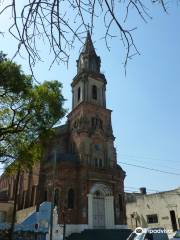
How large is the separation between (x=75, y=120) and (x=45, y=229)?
1881cm

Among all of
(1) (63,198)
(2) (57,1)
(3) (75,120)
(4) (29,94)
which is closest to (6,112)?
(4) (29,94)

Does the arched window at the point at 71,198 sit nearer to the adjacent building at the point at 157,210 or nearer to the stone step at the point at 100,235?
the stone step at the point at 100,235

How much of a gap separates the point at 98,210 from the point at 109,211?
142cm

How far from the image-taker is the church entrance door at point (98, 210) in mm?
31688

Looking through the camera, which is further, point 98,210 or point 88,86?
point 88,86

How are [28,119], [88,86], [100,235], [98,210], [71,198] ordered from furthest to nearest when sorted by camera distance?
[88,86]
[98,210]
[71,198]
[100,235]
[28,119]

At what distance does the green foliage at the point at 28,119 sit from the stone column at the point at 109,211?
1612 cm

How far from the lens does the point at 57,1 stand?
2705 mm

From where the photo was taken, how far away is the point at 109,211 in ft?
108

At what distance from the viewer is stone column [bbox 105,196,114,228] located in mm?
32281

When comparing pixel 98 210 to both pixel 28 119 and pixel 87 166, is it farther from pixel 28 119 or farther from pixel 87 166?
A: pixel 28 119

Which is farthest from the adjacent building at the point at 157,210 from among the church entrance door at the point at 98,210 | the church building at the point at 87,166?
the church entrance door at the point at 98,210

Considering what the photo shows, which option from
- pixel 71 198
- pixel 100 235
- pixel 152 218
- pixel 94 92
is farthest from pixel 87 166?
pixel 152 218

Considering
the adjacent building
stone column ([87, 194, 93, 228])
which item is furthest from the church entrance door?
the adjacent building
